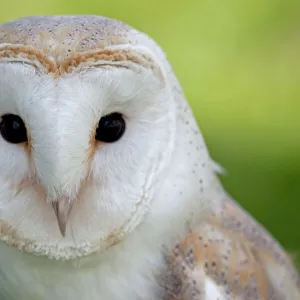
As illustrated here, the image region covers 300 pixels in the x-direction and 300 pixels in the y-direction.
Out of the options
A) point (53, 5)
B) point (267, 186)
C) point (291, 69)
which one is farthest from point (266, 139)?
point (53, 5)

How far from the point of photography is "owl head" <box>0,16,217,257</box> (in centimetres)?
138

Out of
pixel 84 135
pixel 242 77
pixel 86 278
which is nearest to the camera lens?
pixel 84 135

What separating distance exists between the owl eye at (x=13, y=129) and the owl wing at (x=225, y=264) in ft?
1.27

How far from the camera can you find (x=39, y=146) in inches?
53.9

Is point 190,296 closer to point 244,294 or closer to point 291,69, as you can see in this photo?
point 244,294

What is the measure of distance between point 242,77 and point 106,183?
2.39 meters

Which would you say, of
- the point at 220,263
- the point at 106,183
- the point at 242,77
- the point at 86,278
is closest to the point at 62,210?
the point at 106,183

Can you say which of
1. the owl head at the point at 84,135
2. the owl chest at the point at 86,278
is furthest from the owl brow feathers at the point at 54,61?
the owl chest at the point at 86,278

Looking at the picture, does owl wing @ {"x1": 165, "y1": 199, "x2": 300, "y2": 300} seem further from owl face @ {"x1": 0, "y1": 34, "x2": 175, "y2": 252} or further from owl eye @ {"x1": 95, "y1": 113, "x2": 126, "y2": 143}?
owl eye @ {"x1": 95, "y1": 113, "x2": 126, "y2": 143}

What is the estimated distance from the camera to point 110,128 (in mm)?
1441

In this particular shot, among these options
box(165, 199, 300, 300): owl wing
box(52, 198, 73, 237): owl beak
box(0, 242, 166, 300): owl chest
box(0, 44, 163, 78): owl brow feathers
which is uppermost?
box(0, 44, 163, 78): owl brow feathers

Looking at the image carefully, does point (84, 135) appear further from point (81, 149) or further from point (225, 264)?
point (225, 264)

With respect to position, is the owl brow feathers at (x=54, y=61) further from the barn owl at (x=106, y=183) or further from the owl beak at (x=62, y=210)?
the owl beak at (x=62, y=210)

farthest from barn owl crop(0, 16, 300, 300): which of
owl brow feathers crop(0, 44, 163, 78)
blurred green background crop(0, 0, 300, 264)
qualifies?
blurred green background crop(0, 0, 300, 264)
